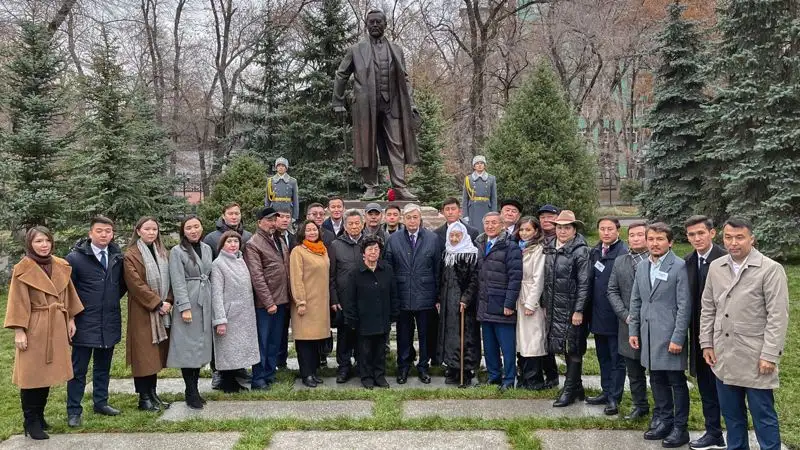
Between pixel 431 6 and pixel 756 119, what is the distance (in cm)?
1761

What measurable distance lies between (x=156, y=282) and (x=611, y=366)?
13.1 feet

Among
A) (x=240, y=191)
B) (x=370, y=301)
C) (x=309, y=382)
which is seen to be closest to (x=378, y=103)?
(x=370, y=301)

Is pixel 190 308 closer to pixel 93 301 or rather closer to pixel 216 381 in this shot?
pixel 93 301

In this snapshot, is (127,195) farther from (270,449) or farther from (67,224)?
(270,449)

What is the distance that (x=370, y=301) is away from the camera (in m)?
5.97

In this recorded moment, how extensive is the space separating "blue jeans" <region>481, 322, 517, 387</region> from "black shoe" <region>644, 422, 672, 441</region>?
1457 mm

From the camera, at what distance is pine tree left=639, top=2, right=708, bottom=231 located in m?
15.3

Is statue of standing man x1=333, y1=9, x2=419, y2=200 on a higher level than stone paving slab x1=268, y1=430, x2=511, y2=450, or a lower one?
higher

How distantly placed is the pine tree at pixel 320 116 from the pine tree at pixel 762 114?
942 cm

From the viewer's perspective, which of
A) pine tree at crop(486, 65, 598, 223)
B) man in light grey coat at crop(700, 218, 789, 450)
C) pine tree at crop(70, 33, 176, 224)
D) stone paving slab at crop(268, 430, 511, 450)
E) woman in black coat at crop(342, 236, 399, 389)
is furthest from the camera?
pine tree at crop(486, 65, 598, 223)

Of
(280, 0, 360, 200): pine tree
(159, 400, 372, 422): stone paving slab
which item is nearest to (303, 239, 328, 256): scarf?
(159, 400, 372, 422): stone paving slab

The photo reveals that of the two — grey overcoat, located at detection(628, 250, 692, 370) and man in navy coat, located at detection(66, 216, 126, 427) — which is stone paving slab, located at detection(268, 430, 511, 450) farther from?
man in navy coat, located at detection(66, 216, 126, 427)

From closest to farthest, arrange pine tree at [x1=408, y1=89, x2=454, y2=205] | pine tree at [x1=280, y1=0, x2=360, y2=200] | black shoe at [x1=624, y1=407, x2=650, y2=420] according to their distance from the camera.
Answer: black shoe at [x1=624, y1=407, x2=650, y2=420]
pine tree at [x1=280, y1=0, x2=360, y2=200]
pine tree at [x1=408, y1=89, x2=454, y2=205]

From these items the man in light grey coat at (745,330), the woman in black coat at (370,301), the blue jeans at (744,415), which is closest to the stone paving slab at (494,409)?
the woman in black coat at (370,301)
